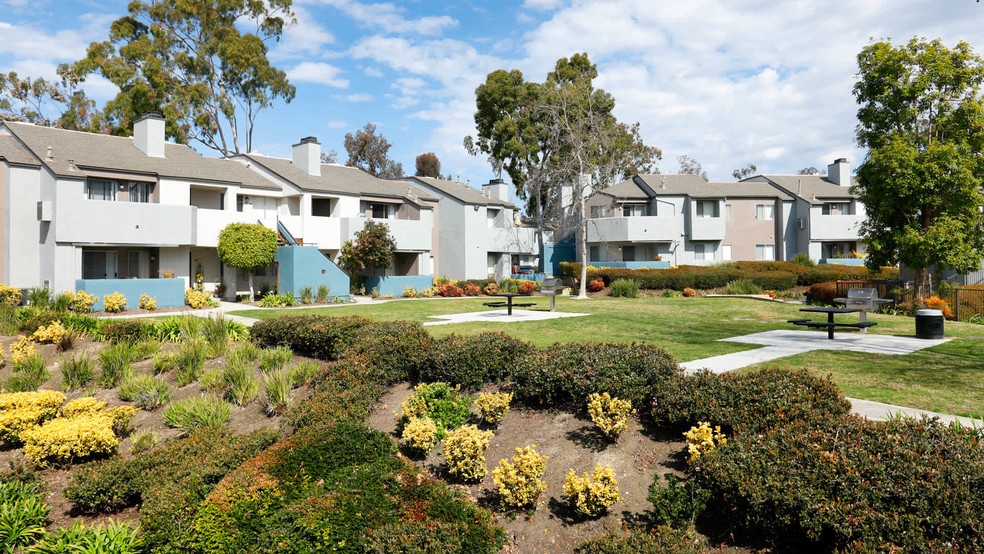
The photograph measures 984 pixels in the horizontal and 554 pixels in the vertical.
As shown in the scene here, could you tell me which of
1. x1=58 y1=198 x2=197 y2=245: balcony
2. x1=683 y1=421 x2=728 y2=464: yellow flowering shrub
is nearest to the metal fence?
x1=683 y1=421 x2=728 y2=464: yellow flowering shrub

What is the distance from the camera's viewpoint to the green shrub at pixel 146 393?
394 inches

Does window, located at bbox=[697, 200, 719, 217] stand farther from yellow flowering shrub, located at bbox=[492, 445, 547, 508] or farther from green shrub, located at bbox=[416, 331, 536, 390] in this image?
yellow flowering shrub, located at bbox=[492, 445, 547, 508]

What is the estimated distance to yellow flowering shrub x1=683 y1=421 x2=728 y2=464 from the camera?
5.43 metres

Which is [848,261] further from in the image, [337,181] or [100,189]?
[100,189]

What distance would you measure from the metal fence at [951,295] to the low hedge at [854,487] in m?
18.3

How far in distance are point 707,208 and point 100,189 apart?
40.4 metres

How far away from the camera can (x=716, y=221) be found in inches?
1780

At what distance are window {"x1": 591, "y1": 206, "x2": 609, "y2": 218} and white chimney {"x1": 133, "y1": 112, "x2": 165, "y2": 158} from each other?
31227mm

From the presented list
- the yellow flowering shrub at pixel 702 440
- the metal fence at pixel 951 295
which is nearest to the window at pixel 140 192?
the yellow flowering shrub at pixel 702 440

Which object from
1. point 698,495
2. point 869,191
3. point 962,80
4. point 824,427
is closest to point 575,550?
point 698,495

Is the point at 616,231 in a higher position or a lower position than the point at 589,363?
higher

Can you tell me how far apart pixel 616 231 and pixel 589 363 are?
38.4 metres

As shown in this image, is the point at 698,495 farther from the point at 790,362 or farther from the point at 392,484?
the point at 790,362

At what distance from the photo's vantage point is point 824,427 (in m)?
5.31
